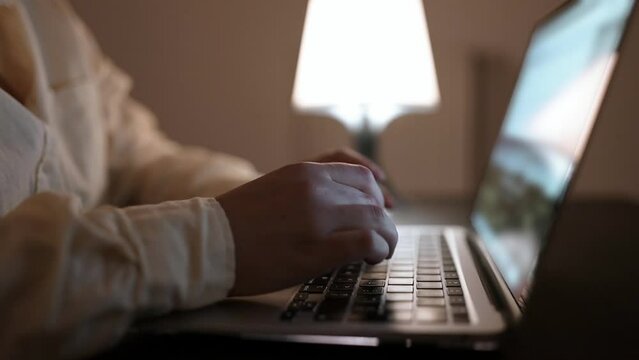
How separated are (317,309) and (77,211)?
152 millimetres

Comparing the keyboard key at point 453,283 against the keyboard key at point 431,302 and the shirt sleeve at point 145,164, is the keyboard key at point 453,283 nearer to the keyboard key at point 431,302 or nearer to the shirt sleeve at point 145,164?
the keyboard key at point 431,302

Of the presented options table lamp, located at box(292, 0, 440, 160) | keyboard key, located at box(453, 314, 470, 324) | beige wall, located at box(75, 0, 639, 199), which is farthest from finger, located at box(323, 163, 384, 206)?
beige wall, located at box(75, 0, 639, 199)

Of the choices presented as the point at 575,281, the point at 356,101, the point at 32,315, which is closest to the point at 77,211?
the point at 32,315

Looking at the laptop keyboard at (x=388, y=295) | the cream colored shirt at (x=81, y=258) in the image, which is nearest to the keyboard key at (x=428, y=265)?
the laptop keyboard at (x=388, y=295)

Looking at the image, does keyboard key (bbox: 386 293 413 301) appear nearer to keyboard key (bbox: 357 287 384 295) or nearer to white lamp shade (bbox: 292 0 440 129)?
keyboard key (bbox: 357 287 384 295)

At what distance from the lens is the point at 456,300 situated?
405mm

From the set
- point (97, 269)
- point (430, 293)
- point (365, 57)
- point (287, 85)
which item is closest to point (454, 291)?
point (430, 293)

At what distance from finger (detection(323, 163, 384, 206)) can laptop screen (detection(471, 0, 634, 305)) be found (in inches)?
5.3

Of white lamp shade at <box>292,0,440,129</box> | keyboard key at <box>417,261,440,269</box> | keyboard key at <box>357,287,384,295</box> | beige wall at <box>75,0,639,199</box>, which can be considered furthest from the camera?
beige wall at <box>75,0,639,199</box>

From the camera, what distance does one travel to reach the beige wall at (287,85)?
149 cm

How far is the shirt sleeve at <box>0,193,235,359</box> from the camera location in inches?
12.7

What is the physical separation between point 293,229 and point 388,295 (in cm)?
8

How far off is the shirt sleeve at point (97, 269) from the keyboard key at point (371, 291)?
0.32ft

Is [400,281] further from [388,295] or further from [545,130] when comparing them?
[545,130]
